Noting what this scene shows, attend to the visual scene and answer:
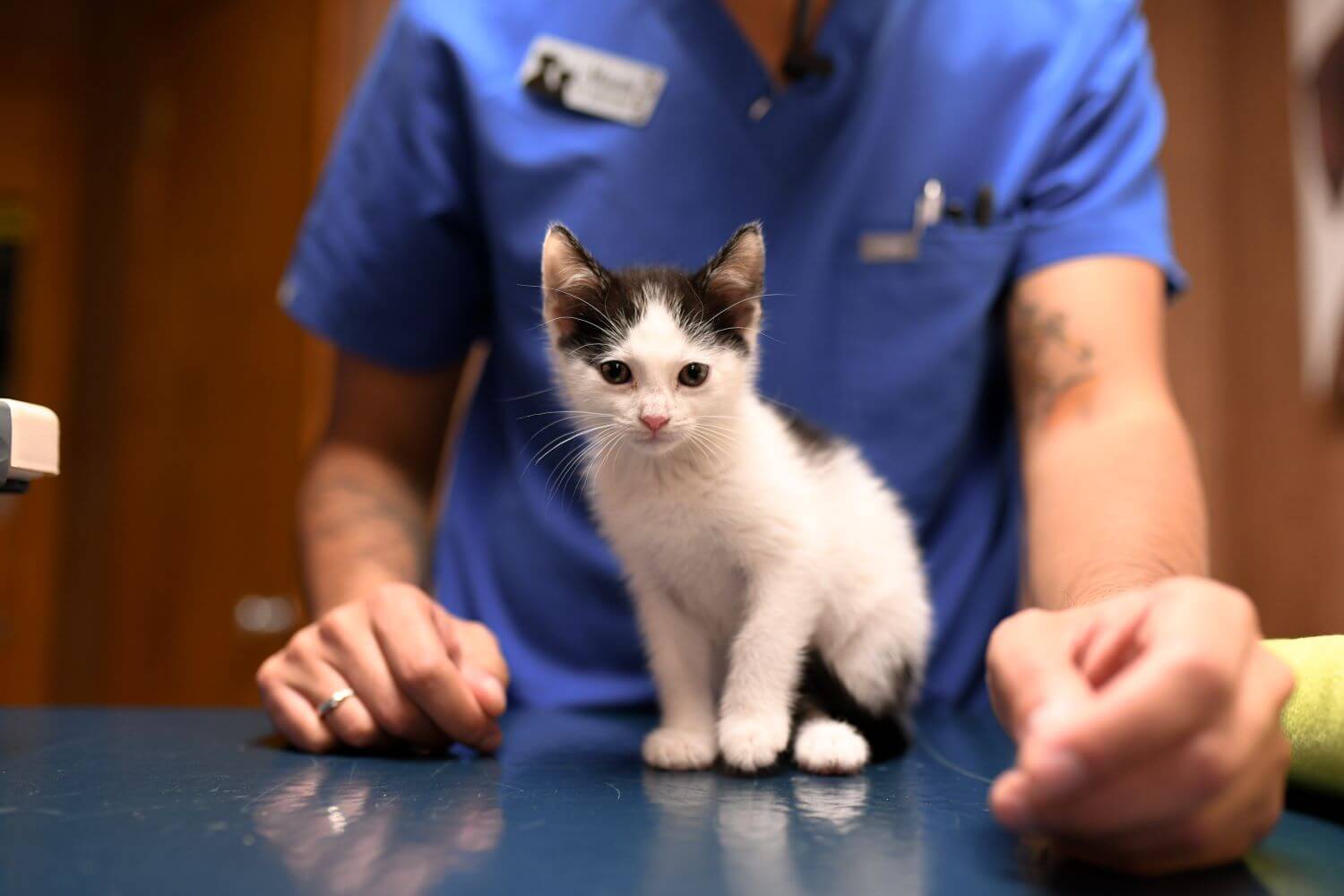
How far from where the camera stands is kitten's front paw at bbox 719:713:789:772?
2.57ft

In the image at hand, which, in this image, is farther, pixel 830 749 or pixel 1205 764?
pixel 830 749

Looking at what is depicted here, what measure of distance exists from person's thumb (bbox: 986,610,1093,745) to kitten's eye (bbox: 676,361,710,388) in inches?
12.1

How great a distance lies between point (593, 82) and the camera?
1.20 meters

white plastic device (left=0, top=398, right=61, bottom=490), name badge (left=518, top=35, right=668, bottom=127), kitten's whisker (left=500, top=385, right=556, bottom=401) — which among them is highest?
name badge (left=518, top=35, right=668, bottom=127)

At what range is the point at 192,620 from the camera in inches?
104

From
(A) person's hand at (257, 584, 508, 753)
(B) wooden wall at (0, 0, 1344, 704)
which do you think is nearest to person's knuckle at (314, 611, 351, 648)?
(A) person's hand at (257, 584, 508, 753)

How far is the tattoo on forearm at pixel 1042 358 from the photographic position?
1129 millimetres

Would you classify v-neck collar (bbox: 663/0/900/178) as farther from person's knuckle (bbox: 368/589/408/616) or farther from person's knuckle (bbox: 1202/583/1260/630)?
person's knuckle (bbox: 1202/583/1260/630)

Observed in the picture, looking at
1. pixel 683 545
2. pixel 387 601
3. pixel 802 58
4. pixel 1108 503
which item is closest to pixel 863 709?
pixel 683 545

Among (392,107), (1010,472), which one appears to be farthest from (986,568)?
(392,107)

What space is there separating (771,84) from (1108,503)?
1.96 feet

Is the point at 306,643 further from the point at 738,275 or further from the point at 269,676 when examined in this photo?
the point at 738,275

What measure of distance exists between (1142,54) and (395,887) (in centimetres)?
129

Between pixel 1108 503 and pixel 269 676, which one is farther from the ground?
pixel 1108 503
